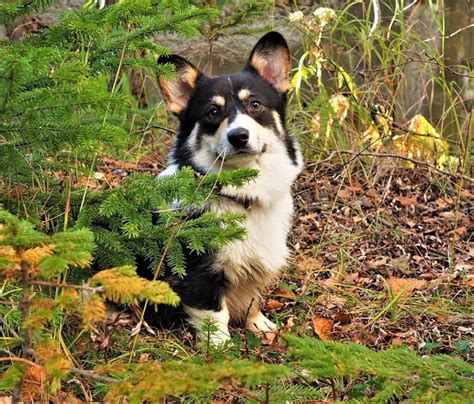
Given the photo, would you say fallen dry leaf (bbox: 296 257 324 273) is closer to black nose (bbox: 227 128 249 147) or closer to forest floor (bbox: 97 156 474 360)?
forest floor (bbox: 97 156 474 360)

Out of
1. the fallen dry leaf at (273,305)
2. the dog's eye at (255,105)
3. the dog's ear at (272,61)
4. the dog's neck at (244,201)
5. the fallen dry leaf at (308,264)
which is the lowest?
the fallen dry leaf at (273,305)

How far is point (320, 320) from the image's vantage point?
139 inches

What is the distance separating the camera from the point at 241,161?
3.48 metres

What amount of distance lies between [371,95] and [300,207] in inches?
40.6

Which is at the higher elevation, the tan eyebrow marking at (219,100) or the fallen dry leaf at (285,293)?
the tan eyebrow marking at (219,100)

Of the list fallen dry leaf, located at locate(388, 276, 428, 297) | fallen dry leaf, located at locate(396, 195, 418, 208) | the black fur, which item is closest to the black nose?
the black fur

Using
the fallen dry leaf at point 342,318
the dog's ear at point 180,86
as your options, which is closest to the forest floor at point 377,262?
the fallen dry leaf at point 342,318

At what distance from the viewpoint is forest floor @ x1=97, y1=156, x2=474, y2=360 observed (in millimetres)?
3426

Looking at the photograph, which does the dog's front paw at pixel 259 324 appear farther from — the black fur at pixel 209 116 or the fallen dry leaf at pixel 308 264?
the fallen dry leaf at pixel 308 264

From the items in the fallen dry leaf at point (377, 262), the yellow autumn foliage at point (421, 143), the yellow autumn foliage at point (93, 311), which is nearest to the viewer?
the yellow autumn foliage at point (93, 311)

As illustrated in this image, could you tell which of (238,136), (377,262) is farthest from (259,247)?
(377,262)

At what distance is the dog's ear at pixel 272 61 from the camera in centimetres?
374

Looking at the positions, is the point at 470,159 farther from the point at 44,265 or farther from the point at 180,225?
the point at 44,265

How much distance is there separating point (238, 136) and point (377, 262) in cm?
138
